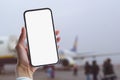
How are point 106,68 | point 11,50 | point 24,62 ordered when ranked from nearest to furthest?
point 24,62
point 106,68
point 11,50

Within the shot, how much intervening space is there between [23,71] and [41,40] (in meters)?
0.13

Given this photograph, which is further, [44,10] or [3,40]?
[3,40]

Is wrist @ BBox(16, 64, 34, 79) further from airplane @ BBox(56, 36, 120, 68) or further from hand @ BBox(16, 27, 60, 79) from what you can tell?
airplane @ BBox(56, 36, 120, 68)

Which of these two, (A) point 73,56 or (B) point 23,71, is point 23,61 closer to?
(B) point 23,71

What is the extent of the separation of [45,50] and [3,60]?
27.4m

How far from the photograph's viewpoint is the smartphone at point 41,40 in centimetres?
151

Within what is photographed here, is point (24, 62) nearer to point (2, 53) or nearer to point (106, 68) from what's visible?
point (106, 68)

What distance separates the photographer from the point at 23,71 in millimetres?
1486

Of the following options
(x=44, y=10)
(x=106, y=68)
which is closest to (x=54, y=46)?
(x=44, y=10)

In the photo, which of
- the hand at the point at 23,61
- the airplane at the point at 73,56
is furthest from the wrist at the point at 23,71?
the airplane at the point at 73,56

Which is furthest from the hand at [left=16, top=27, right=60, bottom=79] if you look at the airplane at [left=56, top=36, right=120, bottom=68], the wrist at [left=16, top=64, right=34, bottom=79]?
the airplane at [left=56, top=36, right=120, bottom=68]

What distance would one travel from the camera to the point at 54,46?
153 centimetres

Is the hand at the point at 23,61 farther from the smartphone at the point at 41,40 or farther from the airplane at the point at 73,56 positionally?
the airplane at the point at 73,56

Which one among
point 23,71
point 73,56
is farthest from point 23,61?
point 73,56
